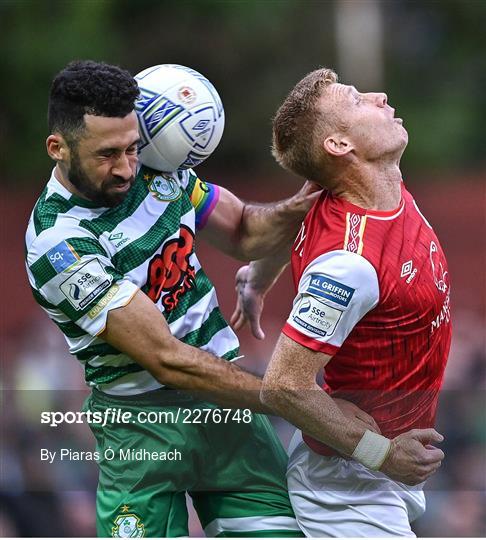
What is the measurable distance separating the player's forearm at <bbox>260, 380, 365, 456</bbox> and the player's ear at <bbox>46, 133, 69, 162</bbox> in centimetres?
110

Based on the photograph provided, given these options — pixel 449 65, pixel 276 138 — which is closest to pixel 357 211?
pixel 276 138

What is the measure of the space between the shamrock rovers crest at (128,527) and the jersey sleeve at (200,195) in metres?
1.23

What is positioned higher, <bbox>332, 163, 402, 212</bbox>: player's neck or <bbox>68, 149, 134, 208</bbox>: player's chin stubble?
<bbox>332, 163, 402, 212</bbox>: player's neck

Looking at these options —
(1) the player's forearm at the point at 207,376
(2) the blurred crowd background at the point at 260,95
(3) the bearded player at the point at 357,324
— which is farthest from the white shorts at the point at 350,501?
(2) the blurred crowd background at the point at 260,95

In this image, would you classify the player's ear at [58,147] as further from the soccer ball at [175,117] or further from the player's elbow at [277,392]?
the player's elbow at [277,392]

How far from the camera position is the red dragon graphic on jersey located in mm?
4180

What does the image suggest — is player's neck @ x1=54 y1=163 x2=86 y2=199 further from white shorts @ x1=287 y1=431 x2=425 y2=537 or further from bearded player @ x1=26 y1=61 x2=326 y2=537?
white shorts @ x1=287 y1=431 x2=425 y2=537

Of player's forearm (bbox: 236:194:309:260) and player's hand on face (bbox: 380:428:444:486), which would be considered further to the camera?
player's forearm (bbox: 236:194:309:260)

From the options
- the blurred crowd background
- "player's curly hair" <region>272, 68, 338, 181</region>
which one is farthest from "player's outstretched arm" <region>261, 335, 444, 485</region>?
the blurred crowd background

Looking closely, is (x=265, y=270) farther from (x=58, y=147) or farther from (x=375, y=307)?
(x=58, y=147)

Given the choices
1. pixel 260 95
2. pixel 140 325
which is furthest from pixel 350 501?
pixel 260 95

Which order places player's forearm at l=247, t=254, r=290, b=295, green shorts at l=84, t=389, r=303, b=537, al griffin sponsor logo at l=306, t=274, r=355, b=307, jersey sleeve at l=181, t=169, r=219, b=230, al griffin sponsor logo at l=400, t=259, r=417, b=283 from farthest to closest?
player's forearm at l=247, t=254, r=290, b=295, jersey sleeve at l=181, t=169, r=219, b=230, green shorts at l=84, t=389, r=303, b=537, al griffin sponsor logo at l=400, t=259, r=417, b=283, al griffin sponsor logo at l=306, t=274, r=355, b=307

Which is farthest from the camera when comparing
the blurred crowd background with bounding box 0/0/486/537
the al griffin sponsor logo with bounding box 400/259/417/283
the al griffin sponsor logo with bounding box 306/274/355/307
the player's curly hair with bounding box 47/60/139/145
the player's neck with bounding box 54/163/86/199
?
the blurred crowd background with bounding box 0/0/486/537

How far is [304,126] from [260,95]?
49.2 ft
